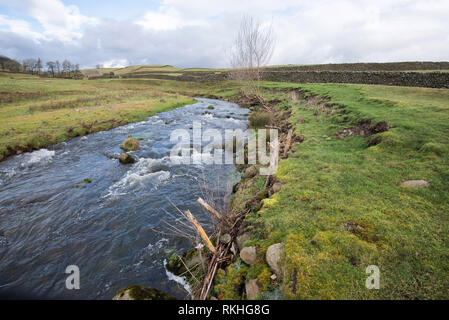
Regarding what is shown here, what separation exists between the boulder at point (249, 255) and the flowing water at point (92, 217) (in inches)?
82.4

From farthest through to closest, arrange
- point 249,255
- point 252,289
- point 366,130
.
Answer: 1. point 366,130
2. point 249,255
3. point 252,289

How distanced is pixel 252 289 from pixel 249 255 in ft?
2.66

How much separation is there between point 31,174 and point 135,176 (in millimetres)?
6627

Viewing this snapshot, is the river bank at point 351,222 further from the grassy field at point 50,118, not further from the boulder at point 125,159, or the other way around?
the grassy field at point 50,118

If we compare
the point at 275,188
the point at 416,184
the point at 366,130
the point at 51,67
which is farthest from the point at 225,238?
the point at 51,67

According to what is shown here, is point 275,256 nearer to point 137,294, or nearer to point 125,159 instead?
point 137,294

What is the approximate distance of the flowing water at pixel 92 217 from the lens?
5832mm

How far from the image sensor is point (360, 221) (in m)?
4.99

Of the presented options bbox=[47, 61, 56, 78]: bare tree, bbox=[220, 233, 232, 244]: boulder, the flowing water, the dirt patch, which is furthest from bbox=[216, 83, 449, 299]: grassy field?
bbox=[47, 61, 56, 78]: bare tree

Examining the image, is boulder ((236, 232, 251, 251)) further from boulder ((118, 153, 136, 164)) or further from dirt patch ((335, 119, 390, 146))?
boulder ((118, 153, 136, 164))

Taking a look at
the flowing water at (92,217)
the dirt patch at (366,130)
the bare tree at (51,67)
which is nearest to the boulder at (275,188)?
the flowing water at (92,217)

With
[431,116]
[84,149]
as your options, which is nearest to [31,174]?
[84,149]

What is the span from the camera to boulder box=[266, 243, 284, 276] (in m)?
4.16

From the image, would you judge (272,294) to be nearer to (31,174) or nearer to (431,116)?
(431,116)
